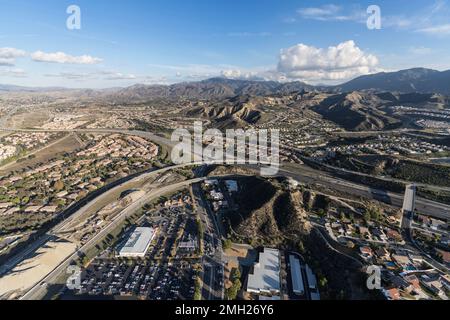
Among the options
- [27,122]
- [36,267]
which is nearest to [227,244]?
[36,267]

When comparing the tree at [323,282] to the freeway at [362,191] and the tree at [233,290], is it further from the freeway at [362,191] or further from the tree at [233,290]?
the freeway at [362,191]

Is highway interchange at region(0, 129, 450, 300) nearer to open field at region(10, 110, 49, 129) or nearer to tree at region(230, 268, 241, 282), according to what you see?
tree at region(230, 268, 241, 282)

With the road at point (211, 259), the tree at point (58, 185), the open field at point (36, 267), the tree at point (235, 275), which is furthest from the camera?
the tree at point (58, 185)

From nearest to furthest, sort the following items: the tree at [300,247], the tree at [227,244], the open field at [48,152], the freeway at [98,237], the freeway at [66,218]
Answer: the freeway at [98,237] < the freeway at [66,218] < the tree at [300,247] < the tree at [227,244] < the open field at [48,152]

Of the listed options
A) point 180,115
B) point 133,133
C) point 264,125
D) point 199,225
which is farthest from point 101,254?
point 180,115

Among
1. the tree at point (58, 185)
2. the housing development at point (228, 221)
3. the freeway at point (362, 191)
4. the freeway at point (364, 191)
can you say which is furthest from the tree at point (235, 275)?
the tree at point (58, 185)
